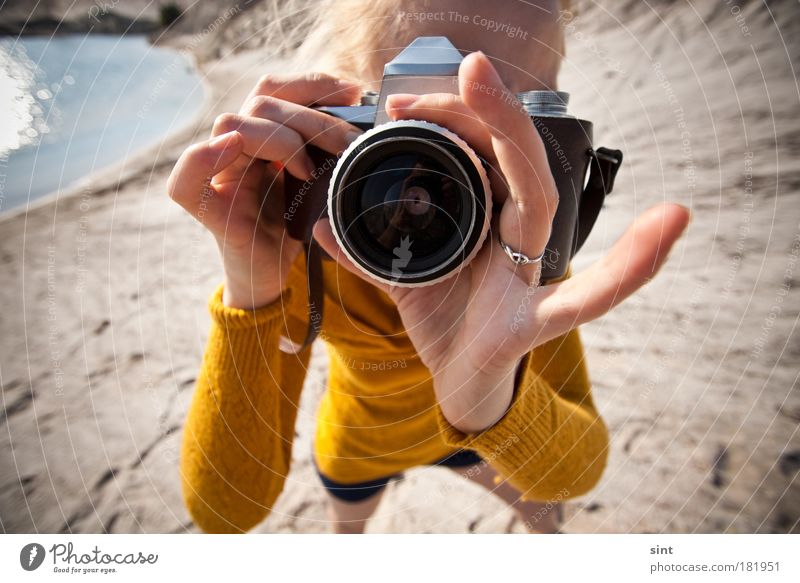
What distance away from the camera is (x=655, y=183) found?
1.11 m

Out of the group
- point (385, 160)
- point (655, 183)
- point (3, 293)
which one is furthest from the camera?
point (3, 293)

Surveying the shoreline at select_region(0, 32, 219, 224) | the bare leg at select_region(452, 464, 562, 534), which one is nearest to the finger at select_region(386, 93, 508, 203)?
the bare leg at select_region(452, 464, 562, 534)

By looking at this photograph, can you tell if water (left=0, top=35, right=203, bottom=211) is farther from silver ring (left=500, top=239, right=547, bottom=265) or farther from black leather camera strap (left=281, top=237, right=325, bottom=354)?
silver ring (left=500, top=239, right=547, bottom=265)

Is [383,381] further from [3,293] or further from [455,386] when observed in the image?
[3,293]

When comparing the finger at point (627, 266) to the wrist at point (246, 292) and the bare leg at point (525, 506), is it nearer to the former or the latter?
the wrist at point (246, 292)

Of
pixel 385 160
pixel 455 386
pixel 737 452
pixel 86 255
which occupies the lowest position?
pixel 86 255

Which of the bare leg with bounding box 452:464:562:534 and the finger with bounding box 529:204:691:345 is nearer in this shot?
the finger with bounding box 529:204:691:345

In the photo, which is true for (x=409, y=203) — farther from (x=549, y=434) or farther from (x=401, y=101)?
(x=549, y=434)

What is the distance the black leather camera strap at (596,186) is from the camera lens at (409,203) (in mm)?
117

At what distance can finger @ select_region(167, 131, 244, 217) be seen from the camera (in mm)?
344

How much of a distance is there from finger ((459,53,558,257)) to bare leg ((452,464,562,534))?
40cm

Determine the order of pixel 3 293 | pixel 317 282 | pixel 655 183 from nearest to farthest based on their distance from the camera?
pixel 317 282
pixel 655 183
pixel 3 293

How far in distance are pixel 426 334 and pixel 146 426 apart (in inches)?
28.6

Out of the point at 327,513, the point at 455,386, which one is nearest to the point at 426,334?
the point at 455,386
